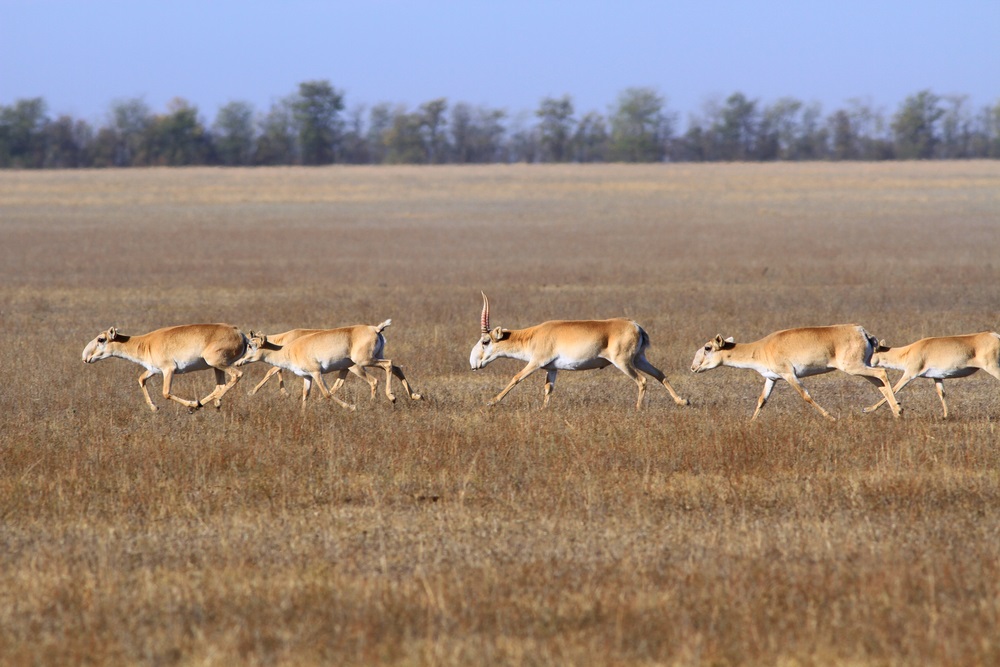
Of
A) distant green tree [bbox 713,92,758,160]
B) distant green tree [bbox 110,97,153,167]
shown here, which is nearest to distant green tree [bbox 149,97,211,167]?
distant green tree [bbox 110,97,153,167]

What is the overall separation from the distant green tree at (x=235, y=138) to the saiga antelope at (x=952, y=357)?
112 m

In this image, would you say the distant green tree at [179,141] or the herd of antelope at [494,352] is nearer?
the herd of antelope at [494,352]

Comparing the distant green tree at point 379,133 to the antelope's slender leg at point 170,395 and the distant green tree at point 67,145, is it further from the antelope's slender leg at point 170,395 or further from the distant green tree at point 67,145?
the antelope's slender leg at point 170,395

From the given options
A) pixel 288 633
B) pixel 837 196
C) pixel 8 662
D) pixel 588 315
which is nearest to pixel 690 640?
pixel 288 633

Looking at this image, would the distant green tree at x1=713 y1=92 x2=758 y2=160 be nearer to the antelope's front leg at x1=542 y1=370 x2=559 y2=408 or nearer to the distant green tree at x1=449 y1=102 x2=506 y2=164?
the distant green tree at x1=449 y1=102 x2=506 y2=164

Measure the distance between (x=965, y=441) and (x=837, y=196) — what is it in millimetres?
60762

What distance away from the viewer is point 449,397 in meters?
14.7

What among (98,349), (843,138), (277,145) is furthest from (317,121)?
(98,349)

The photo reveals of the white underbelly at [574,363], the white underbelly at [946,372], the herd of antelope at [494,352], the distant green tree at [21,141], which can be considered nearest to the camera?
the white underbelly at [946,372]

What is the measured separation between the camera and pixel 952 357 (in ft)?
42.5

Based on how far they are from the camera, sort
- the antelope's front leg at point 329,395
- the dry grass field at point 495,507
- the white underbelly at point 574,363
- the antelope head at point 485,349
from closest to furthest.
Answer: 1. the dry grass field at point 495,507
2. the antelope's front leg at point 329,395
3. the white underbelly at point 574,363
4. the antelope head at point 485,349

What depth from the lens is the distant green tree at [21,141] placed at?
115 meters

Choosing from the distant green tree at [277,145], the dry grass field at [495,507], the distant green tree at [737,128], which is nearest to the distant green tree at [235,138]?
the distant green tree at [277,145]

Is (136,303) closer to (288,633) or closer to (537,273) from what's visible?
(537,273)
